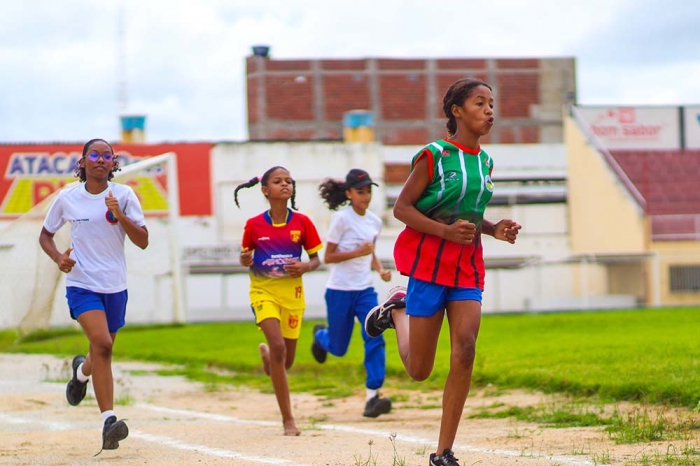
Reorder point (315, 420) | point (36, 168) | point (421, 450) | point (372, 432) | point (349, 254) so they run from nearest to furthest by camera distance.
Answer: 1. point (421, 450)
2. point (372, 432)
3. point (315, 420)
4. point (349, 254)
5. point (36, 168)

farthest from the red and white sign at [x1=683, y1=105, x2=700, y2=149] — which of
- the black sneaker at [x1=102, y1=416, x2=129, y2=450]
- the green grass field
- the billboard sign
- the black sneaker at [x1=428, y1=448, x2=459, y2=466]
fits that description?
the black sneaker at [x1=428, y1=448, x2=459, y2=466]

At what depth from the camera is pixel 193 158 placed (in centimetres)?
4891

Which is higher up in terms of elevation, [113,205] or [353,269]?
[113,205]

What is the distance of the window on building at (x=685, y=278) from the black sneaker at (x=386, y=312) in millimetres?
34199

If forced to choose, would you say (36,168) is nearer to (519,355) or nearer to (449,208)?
(519,355)

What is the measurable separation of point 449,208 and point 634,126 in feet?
155

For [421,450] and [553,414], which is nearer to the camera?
[421,450]

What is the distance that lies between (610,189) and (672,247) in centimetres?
417

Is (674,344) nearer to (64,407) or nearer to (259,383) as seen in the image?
(259,383)

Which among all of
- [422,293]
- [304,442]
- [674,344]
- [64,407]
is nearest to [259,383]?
[64,407]

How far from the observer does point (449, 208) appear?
7641 mm

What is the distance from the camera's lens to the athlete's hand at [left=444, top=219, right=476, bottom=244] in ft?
24.2

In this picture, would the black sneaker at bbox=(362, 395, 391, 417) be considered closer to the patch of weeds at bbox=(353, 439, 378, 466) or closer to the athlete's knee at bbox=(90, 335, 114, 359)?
the athlete's knee at bbox=(90, 335, 114, 359)

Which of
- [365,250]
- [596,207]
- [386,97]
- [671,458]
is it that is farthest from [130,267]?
[386,97]
